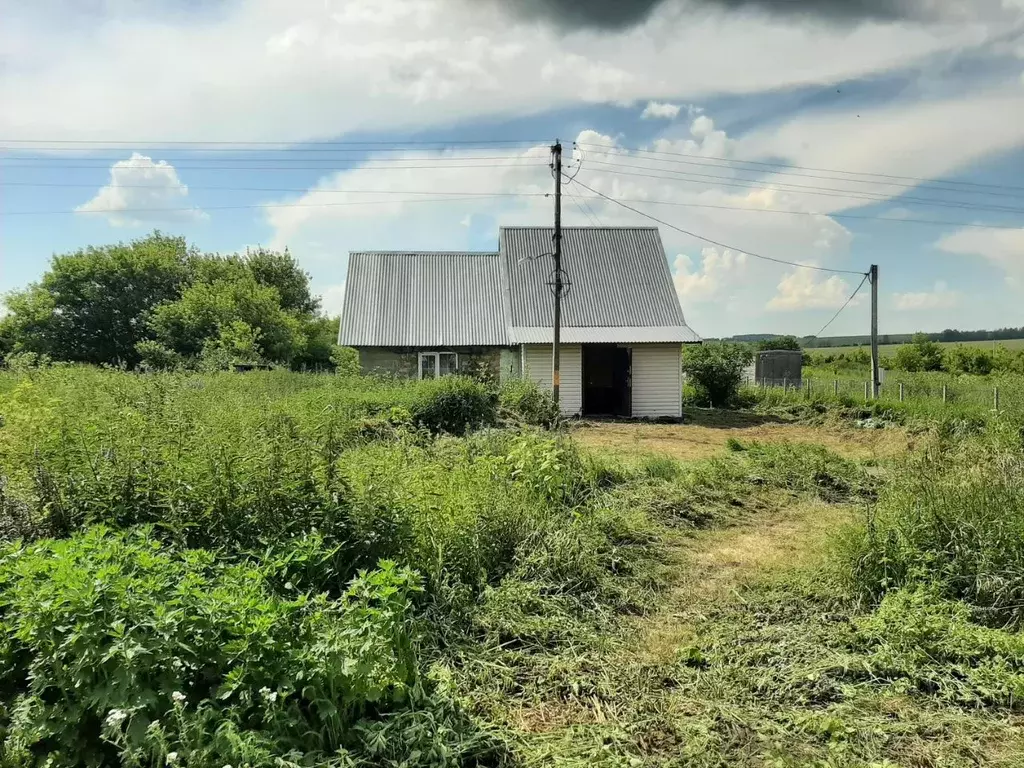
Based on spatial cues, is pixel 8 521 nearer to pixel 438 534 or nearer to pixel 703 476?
pixel 438 534

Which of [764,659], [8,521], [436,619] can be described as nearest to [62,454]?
[8,521]

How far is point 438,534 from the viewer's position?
4.98 meters

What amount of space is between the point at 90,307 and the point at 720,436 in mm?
33607

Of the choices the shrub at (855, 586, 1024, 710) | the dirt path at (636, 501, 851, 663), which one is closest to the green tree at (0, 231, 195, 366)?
the dirt path at (636, 501, 851, 663)

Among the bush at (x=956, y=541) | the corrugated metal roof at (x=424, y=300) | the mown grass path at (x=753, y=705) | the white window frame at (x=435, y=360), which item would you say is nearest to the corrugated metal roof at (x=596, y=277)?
the corrugated metal roof at (x=424, y=300)

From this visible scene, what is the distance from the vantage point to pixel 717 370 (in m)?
21.7

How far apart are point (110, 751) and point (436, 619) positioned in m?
2.02

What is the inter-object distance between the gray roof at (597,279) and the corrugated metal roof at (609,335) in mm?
103

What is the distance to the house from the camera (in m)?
19.1

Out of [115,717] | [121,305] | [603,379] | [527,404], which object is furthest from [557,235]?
[121,305]

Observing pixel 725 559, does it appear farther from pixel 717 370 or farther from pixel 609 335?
pixel 717 370

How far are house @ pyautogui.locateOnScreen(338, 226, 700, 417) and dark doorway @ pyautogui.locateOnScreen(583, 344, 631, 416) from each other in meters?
0.04

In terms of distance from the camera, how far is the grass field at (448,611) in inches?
106

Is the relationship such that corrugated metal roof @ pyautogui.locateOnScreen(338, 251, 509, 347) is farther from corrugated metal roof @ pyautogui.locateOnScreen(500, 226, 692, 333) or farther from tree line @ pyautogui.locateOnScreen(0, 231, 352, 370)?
tree line @ pyautogui.locateOnScreen(0, 231, 352, 370)
